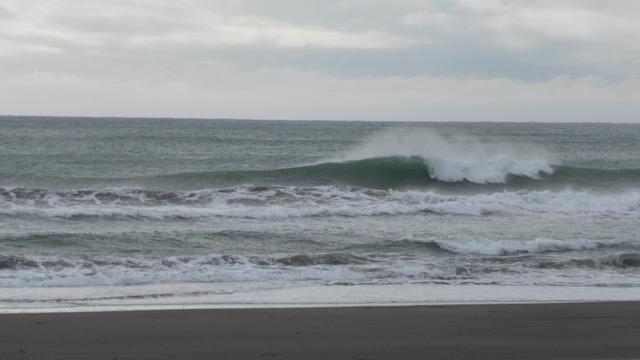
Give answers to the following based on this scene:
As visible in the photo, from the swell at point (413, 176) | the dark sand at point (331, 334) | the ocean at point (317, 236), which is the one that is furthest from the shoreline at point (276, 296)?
the swell at point (413, 176)

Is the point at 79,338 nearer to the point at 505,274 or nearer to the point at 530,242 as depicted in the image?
the point at 505,274

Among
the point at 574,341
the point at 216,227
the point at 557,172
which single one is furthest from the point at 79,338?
the point at 557,172

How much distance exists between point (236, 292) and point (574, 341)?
4.72 m

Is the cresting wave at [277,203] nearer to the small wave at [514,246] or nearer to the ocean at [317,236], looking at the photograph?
the ocean at [317,236]

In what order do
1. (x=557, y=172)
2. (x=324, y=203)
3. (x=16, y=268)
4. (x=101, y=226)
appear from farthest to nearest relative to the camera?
(x=557, y=172)
(x=324, y=203)
(x=101, y=226)
(x=16, y=268)

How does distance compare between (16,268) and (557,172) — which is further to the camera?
(557,172)

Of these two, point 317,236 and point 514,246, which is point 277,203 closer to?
point 317,236

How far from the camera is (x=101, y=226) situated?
17.8 meters

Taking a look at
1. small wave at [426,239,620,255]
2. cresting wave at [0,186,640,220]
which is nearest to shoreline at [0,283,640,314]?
small wave at [426,239,620,255]

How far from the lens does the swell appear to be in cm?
3047

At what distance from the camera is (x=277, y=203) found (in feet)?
73.5

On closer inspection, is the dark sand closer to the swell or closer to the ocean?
the ocean

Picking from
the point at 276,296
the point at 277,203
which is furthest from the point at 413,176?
the point at 276,296

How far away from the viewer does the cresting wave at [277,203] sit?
20062 mm
